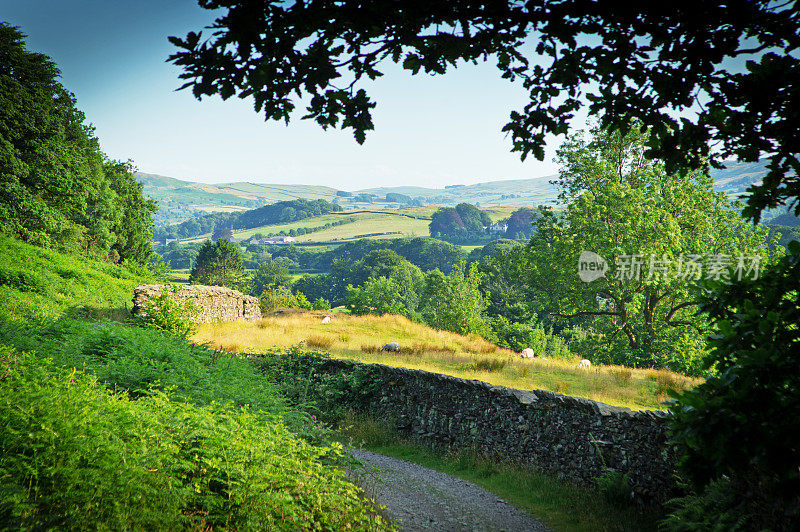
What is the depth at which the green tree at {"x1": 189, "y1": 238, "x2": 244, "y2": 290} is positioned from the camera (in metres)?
79.3

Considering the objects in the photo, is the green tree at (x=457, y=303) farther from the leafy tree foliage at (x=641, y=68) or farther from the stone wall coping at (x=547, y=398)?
the leafy tree foliage at (x=641, y=68)

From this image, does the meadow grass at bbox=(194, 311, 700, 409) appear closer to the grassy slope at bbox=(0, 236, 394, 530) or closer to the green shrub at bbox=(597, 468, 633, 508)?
the green shrub at bbox=(597, 468, 633, 508)

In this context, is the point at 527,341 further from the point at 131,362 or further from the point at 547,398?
the point at 131,362

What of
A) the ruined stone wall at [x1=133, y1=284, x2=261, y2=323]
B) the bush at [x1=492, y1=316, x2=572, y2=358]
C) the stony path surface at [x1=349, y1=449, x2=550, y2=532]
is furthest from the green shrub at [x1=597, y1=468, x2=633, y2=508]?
the bush at [x1=492, y1=316, x2=572, y2=358]

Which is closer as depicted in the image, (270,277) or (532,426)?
(532,426)

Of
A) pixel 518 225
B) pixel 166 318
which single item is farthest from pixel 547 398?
pixel 518 225

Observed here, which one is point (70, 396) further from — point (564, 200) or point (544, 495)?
point (564, 200)

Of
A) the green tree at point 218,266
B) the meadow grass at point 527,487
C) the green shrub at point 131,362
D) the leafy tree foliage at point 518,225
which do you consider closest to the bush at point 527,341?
the meadow grass at point 527,487

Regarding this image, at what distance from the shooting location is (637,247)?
24891 millimetres

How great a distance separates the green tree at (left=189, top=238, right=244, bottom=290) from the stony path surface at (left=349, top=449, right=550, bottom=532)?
244 feet

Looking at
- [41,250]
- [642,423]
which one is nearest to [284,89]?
[642,423]

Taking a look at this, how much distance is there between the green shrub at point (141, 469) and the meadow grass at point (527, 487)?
251 centimetres

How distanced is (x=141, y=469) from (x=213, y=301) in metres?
21.7

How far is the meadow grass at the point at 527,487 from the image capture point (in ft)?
25.1
